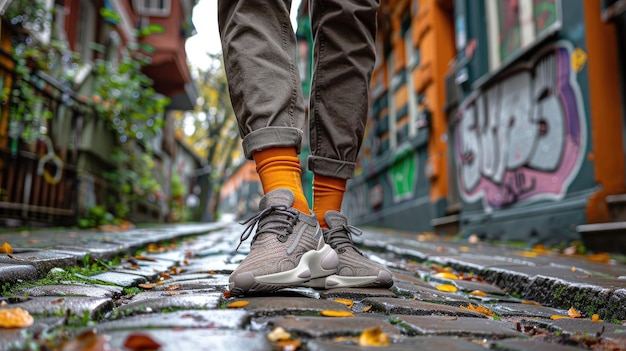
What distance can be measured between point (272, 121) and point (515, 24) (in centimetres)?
505

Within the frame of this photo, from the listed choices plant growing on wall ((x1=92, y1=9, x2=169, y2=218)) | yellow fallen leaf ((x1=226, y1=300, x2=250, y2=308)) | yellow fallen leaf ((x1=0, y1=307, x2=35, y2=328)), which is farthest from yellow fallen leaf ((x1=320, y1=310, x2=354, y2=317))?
plant growing on wall ((x1=92, y1=9, x2=169, y2=218))

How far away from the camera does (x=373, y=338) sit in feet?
3.68

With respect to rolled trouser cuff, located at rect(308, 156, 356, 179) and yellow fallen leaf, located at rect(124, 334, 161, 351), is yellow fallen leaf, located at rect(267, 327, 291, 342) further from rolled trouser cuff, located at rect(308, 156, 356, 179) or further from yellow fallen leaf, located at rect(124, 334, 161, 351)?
rolled trouser cuff, located at rect(308, 156, 356, 179)

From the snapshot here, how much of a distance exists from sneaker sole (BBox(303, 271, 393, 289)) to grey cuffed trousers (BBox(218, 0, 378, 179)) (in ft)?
1.30

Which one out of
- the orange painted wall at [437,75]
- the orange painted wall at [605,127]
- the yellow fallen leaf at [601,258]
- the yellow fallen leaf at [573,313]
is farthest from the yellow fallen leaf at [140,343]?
the orange painted wall at [437,75]

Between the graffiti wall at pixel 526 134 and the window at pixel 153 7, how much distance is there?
8.52m

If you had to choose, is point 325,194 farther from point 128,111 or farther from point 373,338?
point 128,111

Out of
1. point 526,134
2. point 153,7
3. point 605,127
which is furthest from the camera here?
point 153,7

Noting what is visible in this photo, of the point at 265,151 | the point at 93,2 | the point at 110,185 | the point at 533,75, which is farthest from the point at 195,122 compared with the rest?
the point at 265,151

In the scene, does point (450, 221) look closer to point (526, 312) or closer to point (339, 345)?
point (526, 312)

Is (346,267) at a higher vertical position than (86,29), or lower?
lower

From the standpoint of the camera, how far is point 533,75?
531 centimetres

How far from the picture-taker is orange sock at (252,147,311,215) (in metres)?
1.77

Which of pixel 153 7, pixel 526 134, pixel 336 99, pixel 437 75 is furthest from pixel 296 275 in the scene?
pixel 153 7
